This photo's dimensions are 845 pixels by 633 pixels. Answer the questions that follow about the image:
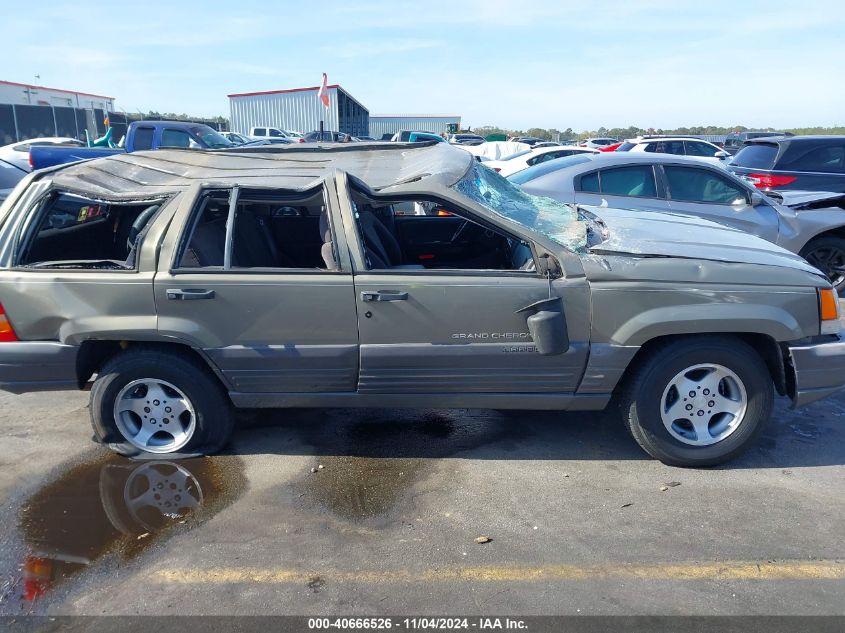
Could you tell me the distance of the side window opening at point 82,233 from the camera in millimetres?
3672

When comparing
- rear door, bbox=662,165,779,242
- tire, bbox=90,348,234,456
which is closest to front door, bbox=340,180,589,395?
tire, bbox=90,348,234,456

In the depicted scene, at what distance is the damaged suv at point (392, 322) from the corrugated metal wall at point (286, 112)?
2919 cm

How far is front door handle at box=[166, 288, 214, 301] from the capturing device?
138 inches

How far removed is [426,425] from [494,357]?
3.20 feet

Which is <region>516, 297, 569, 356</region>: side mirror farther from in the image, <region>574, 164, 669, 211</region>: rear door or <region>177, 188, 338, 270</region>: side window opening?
<region>574, 164, 669, 211</region>: rear door

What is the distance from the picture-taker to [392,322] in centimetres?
352

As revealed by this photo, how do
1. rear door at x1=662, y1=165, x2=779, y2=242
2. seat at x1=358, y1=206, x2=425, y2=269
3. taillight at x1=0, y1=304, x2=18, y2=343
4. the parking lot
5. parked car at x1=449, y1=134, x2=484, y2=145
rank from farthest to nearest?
parked car at x1=449, y1=134, x2=484, y2=145
rear door at x1=662, y1=165, x2=779, y2=242
seat at x1=358, y1=206, x2=425, y2=269
taillight at x1=0, y1=304, x2=18, y2=343
the parking lot

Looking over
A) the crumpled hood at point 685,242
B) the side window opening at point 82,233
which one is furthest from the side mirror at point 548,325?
the side window opening at point 82,233

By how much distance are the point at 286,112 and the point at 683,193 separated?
1128 inches

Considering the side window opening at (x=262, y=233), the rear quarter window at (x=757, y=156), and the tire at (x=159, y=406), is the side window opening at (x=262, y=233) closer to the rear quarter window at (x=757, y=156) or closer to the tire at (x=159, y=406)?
the tire at (x=159, y=406)

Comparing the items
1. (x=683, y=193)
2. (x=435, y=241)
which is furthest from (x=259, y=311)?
(x=683, y=193)

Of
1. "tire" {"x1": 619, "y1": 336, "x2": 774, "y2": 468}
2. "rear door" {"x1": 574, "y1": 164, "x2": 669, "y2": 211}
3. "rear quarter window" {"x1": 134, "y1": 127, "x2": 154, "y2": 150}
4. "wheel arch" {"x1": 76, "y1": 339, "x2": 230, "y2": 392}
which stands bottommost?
"tire" {"x1": 619, "y1": 336, "x2": 774, "y2": 468}

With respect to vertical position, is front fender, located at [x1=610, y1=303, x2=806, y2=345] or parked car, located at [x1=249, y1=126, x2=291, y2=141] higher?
parked car, located at [x1=249, y1=126, x2=291, y2=141]

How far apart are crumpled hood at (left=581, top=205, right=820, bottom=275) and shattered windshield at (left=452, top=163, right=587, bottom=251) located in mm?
179
